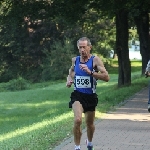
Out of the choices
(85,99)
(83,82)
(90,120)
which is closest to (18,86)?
(90,120)

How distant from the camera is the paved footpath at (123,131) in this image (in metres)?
10.7

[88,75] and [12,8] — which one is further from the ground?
[12,8]

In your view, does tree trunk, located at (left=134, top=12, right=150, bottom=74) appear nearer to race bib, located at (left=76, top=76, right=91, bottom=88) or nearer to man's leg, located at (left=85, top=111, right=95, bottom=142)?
man's leg, located at (left=85, top=111, right=95, bottom=142)

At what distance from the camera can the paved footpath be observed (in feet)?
35.2

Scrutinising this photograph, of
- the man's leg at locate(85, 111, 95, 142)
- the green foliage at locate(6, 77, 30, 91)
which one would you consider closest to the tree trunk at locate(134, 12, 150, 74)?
the green foliage at locate(6, 77, 30, 91)

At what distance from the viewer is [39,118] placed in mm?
21812

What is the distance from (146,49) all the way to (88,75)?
2844 cm

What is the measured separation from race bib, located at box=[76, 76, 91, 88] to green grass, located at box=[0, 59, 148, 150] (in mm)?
1566

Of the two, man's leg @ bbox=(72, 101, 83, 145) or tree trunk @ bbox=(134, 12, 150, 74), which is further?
tree trunk @ bbox=(134, 12, 150, 74)

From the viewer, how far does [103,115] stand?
1625 cm

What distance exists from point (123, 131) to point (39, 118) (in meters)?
9.25

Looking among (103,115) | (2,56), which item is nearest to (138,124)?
(103,115)

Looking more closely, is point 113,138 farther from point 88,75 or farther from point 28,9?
point 28,9

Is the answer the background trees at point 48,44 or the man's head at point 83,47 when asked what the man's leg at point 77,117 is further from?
the background trees at point 48,44
